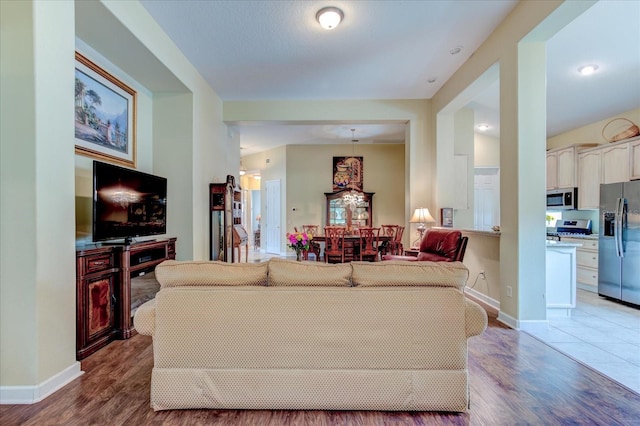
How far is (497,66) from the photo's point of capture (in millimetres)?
3396

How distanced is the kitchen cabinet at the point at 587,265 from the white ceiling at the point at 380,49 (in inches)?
85.2

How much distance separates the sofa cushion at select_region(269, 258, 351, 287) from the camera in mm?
1798

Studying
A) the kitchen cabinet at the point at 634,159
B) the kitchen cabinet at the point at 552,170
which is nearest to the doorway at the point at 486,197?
the kitchen cabinet at the point at 552,170

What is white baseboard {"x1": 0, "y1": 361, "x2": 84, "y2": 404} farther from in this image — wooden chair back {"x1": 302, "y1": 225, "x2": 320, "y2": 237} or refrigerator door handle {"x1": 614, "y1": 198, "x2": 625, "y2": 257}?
refrigerator door handle {"x1": 614, "y1": 198, "x2": 625, "y2": 257}

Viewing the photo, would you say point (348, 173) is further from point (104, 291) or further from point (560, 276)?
point (104, 291)

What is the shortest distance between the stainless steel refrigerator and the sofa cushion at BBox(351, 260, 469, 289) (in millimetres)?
3773

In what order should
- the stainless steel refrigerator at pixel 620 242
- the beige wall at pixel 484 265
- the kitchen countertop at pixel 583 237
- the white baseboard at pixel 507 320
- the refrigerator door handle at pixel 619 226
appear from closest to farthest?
1. the white baseboard at pixel 507 320
2. the beige wall at pixel 484 265
3. the stainless steel refrigerator at pixel 620 242
4. the refrigerator door handle at pixel 619 226
5. the kitchen countertop at pixel 583 237

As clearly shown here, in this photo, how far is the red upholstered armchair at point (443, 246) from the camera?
3652 millimetres

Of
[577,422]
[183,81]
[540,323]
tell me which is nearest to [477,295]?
[540,323]

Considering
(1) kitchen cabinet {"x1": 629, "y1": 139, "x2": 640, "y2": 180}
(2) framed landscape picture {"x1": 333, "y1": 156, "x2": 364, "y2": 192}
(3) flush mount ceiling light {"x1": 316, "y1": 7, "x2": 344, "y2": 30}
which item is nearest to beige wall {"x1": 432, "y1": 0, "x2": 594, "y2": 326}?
(3) flush mount ceiling light {"x1": 316, "y1": 7, "x2": 344, "y2": 30}

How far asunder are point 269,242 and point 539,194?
7164 mm

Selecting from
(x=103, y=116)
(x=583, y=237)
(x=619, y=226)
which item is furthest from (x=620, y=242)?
(x=103, y=116)

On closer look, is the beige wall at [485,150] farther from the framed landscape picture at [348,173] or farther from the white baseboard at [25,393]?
the white baseboard at [25,393]

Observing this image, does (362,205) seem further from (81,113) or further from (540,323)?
(81,113)
